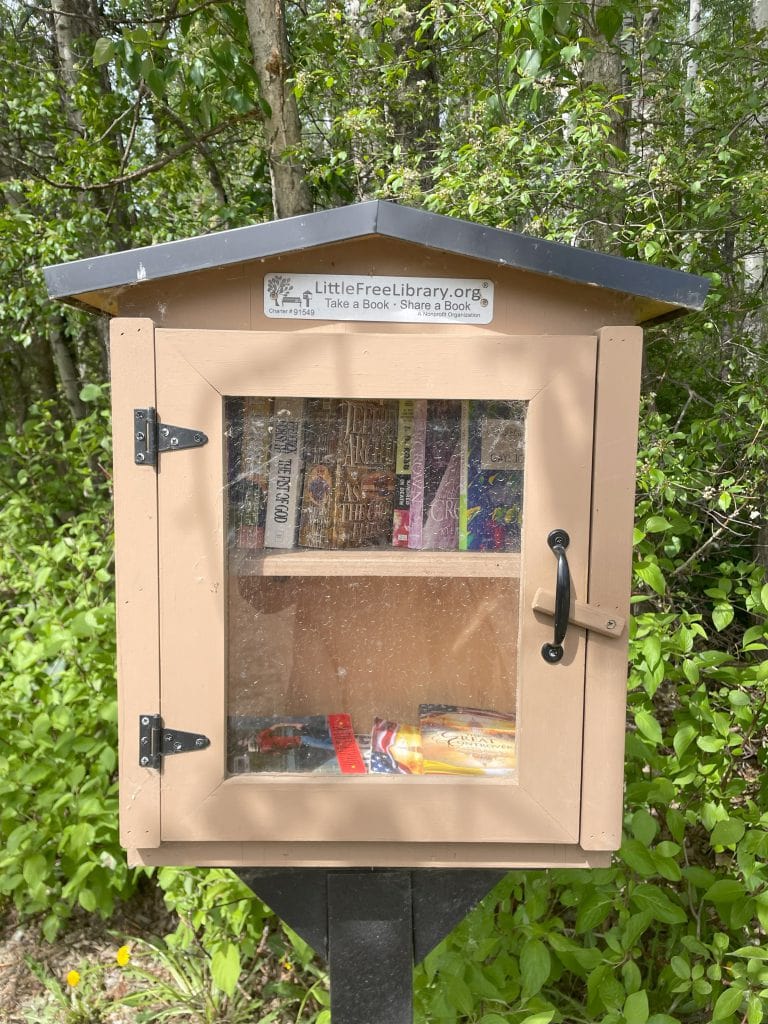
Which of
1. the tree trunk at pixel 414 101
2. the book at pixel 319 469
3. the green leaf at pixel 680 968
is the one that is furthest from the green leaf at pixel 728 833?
the tree trunk at pixel 414 101

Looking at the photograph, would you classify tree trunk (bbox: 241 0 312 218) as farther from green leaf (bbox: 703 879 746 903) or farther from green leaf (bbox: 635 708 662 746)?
green leaf (bbox: 703 879 746 903)

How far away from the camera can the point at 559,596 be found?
48.7 inches

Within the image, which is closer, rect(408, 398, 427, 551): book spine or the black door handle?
the black door handle

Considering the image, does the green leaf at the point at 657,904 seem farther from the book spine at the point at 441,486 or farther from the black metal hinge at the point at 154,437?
the black metal hinge at the point at 154,437

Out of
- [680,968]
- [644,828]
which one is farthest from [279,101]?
[680,968]

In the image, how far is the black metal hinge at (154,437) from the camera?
1.23 meters

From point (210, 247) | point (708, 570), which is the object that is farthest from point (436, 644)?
point (708, 570)

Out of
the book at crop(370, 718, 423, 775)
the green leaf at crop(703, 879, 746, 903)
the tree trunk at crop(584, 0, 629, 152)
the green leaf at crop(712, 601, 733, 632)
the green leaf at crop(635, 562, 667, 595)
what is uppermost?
the tree trunk at crop(584, 0, 629, 152)

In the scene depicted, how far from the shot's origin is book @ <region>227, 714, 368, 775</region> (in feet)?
4.39

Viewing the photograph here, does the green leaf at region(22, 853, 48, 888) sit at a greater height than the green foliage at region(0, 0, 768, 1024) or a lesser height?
lesser

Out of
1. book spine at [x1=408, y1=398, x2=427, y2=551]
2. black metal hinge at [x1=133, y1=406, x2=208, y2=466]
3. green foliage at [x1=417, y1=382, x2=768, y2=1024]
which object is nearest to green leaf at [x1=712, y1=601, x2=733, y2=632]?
green foliage at [x1=417, y1=382, x2=768, y2=1024]

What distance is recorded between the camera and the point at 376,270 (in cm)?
129

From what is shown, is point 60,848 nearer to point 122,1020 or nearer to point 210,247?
point 122,1020

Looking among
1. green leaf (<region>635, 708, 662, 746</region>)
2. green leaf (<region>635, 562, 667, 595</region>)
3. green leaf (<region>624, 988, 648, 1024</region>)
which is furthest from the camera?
green leaf (<region>635, 562, 667, 595</region>)
